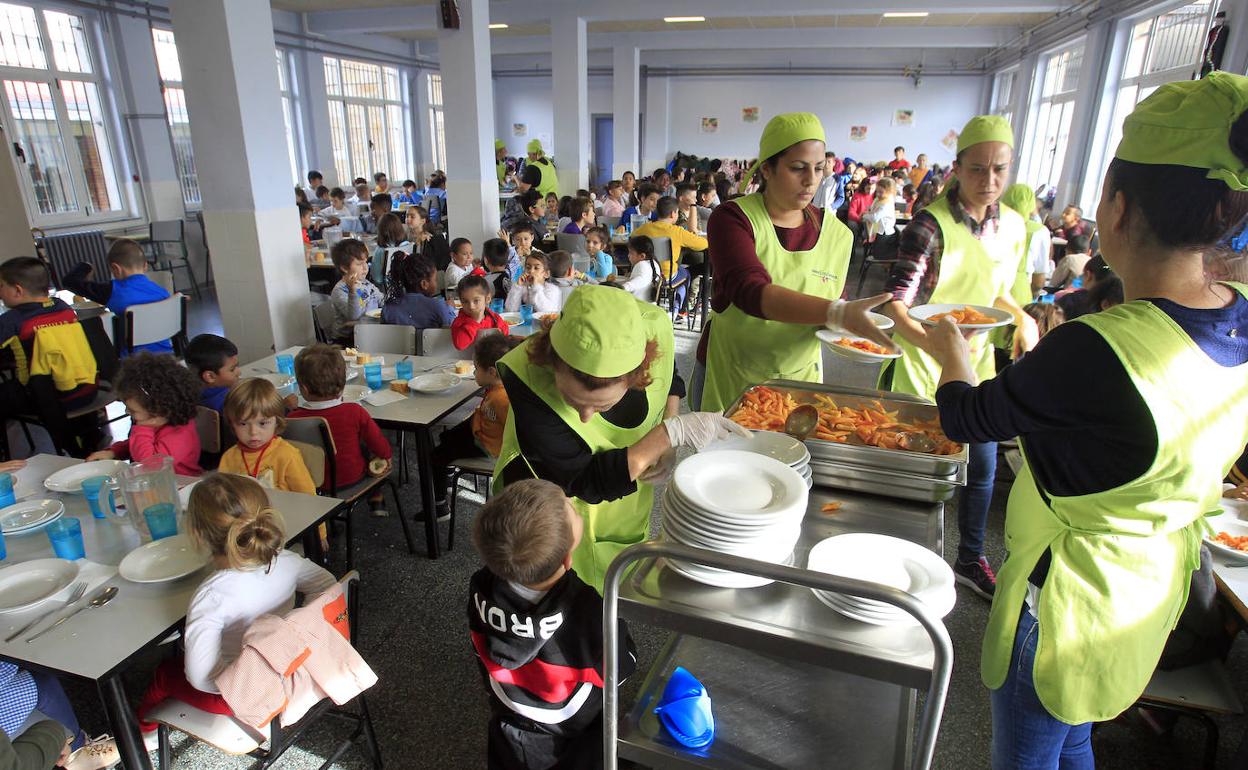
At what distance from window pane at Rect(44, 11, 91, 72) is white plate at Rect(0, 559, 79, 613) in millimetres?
9292

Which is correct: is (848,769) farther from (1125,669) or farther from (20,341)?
(20,341)

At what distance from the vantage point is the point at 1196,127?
3.06ft

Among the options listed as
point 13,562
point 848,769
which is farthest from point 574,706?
point 13,562

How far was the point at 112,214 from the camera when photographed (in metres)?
8.96

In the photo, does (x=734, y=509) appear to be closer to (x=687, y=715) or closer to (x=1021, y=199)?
(x=687, y=715)

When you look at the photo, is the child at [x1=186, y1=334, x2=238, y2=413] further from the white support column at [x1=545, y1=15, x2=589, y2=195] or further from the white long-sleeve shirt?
the white support column at [x1=545, y1=15, x2=589, y2=195]

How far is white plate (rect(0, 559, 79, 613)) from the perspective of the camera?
169cm

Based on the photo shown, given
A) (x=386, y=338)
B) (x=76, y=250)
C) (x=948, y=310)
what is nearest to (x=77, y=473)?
(x=386, y=338)

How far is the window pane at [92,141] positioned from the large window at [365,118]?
4.71 m

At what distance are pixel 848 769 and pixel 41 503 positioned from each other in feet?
7.79

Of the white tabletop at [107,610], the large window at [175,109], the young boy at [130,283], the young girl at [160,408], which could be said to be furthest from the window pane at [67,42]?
the white tabletop at [107,610]

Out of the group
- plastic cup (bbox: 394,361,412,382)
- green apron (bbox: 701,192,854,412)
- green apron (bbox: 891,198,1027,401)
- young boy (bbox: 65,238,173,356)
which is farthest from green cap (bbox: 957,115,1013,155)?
young boy (bbox: 65,238,173,356)

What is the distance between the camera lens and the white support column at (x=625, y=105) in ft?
44.6

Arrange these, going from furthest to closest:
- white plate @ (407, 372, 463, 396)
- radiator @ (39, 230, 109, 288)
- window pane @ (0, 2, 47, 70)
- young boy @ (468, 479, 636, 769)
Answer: radiator @ (39, 230, 109, 288)
window pane @ (0, 2, 47, 70)
white plate @ (407, 372, 463, 396)
young boy @ (468, 479, 636, 769)
